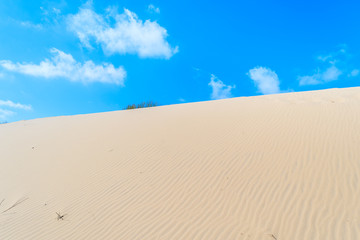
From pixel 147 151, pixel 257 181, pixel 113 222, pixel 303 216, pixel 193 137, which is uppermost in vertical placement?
pixel 193 137

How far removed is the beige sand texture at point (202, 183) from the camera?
333cm

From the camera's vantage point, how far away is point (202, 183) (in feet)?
14.5

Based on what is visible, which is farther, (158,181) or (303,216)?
(158,181)

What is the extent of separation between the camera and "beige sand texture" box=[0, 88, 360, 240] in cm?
333

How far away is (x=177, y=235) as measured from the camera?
10.8 ft

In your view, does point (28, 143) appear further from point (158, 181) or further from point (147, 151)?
point (158, 181)

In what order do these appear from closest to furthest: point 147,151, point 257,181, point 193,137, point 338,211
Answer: point 338,211 < point 257,181 < point 147,151 < point 193,137

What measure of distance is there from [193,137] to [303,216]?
13.2 feet

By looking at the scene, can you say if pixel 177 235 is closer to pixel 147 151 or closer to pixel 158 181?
pixel 158 181

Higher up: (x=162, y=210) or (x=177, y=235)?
(x=162, y=210)

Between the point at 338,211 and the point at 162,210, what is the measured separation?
3.11 meters

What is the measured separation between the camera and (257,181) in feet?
13.7

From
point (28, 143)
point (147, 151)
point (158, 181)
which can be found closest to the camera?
point (158, 181)

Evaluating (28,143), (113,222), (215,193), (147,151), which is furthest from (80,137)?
(215,193)
